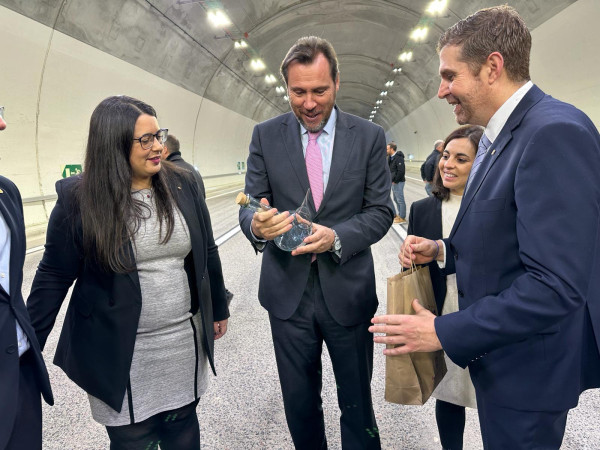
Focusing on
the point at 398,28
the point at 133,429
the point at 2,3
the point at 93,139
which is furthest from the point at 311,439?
the point at 398,28

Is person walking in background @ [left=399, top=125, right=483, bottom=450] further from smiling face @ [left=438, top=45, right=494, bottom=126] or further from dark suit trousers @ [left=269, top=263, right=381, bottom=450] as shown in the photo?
smiling face @ [left=438, top=45, right=494, bottom=126]

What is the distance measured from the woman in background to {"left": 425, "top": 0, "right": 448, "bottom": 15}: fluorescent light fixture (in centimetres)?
1085

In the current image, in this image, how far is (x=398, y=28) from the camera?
15.2 metres

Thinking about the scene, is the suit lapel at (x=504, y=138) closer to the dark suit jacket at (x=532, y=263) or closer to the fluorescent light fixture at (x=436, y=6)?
the dark suit jacket at (x=532, y=263)

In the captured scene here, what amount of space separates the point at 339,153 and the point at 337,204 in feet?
0.90

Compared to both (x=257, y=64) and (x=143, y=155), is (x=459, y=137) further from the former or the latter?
(x=257, y=64)

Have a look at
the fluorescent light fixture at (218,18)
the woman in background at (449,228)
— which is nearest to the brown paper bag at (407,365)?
the woman in background at (449,228)

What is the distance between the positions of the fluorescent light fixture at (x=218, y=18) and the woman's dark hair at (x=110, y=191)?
35.9 feet

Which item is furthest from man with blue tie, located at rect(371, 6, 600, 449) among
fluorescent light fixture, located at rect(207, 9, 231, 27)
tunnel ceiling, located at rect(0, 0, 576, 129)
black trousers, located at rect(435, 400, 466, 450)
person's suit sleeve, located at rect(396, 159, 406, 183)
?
fluorescent light fixture, located at rect(207, 9, 231, 27)

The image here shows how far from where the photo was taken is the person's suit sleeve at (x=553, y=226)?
1.10 metres

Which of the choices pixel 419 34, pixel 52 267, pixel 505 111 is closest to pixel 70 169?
pixel 52 267

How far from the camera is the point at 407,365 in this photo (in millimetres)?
1670

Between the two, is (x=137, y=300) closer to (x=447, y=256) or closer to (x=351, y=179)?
(x=351, y=179)

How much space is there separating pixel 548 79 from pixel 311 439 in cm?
1167
